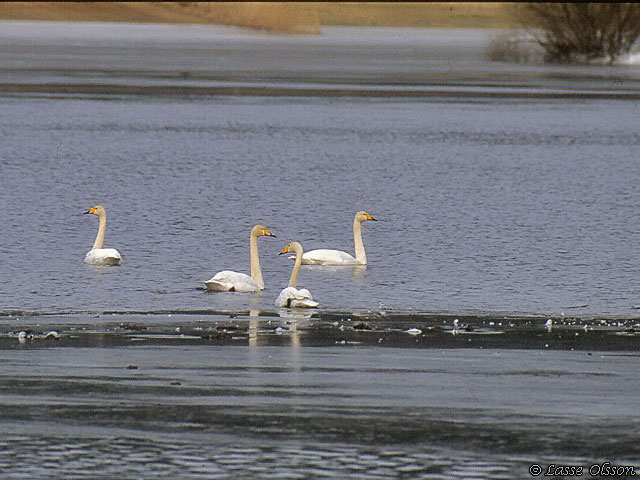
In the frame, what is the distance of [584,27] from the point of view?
244ft

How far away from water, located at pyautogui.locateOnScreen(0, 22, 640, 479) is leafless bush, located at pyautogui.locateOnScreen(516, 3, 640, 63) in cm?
3629

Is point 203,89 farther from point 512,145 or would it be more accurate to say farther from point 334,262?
point 334,262

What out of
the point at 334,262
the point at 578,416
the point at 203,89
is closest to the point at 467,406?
the point at 578,416

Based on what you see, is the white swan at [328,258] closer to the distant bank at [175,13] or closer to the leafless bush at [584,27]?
the leafless bush at [584,27]

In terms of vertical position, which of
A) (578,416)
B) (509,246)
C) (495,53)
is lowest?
(578,416)

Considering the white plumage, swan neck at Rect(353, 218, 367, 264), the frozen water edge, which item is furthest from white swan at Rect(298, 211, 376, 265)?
the frozen water edge

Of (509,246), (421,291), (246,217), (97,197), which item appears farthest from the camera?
(97,197)

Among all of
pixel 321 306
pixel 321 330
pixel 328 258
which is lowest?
pixel 321 330

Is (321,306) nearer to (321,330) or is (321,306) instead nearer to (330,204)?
(321,330)

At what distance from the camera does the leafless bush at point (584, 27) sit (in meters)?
73.0

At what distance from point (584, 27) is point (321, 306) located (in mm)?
63639

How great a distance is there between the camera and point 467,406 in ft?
29.3

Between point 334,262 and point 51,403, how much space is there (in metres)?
7.61

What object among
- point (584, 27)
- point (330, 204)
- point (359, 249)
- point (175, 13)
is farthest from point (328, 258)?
point (175, 13)
